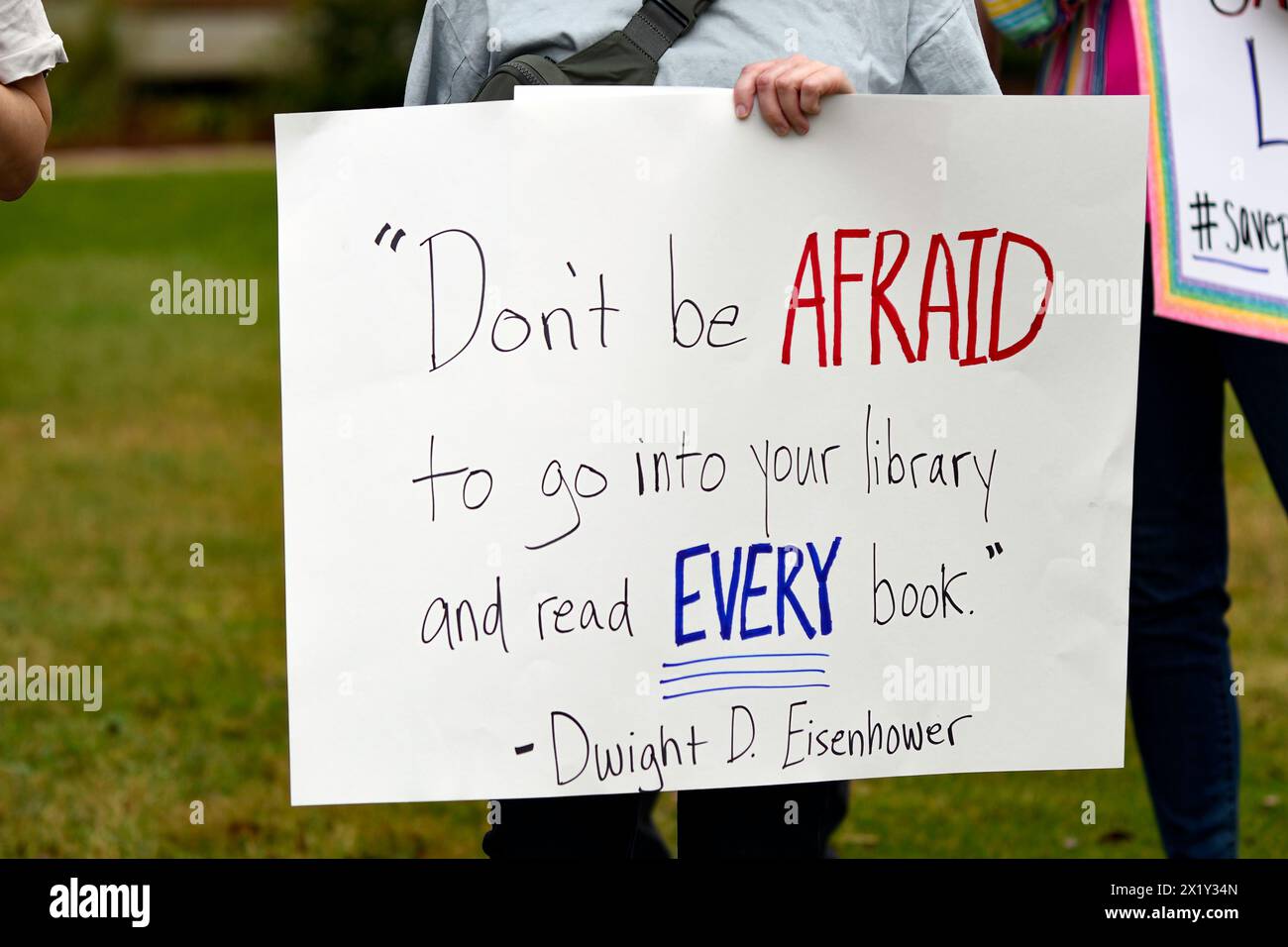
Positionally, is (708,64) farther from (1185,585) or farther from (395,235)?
(1185,585)

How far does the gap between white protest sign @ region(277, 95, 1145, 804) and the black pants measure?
0.35ft

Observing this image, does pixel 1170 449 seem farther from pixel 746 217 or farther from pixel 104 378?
pixel 104 378

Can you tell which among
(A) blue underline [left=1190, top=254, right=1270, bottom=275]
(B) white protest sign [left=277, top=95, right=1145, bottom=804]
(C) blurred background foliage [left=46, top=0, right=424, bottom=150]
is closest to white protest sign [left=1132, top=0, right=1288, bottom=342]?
(A) blue underline [left=1190, top=254, right=1270, bottom=275]

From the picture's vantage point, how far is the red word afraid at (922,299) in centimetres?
221

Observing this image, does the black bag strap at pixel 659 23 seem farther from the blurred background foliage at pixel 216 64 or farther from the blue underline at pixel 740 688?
the blurred background foliage at pixel 216 64

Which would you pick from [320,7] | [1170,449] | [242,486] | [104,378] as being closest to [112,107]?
[320,7]

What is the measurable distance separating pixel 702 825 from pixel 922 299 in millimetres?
763

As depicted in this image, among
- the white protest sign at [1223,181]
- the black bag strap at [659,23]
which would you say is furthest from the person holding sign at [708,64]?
the white protest sign at [1223,181]

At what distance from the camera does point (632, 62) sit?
2.18 m

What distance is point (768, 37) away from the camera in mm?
2221

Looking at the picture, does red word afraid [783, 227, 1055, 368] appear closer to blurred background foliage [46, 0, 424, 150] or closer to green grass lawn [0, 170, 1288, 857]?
green grass lawn [0, 170, 1288, 857]

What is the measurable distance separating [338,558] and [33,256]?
10.7 meters

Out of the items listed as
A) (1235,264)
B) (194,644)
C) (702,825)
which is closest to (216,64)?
(194,644)

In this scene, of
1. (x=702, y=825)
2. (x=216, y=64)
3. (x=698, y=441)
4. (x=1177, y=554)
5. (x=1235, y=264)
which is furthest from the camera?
(x=216, y=64)
